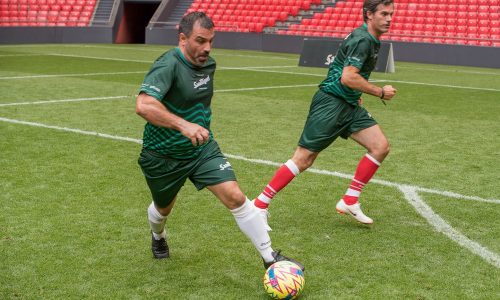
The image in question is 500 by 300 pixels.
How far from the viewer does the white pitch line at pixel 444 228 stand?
217 inches

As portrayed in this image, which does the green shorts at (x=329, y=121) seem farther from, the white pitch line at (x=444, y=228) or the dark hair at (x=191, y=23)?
the dark hair at (x=191, y=23)

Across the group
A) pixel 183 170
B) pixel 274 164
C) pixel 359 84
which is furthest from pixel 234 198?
pixel 274 164

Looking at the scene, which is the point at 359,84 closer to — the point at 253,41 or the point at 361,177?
the point at 361,177

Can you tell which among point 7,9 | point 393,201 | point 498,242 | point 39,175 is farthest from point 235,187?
point 7,9

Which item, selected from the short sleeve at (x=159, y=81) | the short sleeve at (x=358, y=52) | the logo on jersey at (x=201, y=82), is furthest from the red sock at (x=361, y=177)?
the short sleeve at (x=159, y=81)

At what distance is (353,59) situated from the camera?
605 centimetres

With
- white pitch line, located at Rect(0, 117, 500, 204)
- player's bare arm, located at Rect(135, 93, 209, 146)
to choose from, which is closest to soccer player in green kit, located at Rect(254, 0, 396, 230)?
white pitch line, located at Rect(0, 117, 500, 204)

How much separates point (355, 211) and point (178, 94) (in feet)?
7.32

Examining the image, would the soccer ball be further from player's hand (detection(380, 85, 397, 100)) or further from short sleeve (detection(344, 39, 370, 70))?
short sleeve (detection(344, 39, 370, 70))

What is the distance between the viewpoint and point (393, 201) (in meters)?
7.14

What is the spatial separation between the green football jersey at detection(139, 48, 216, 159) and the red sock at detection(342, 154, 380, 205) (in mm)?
1936

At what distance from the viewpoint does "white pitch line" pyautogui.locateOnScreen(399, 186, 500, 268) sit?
5.50m

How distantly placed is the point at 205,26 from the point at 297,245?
6.55ft

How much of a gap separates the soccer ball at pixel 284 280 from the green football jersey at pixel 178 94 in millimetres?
884
